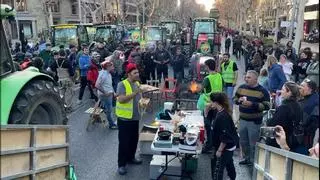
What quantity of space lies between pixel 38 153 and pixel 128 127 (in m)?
2.53

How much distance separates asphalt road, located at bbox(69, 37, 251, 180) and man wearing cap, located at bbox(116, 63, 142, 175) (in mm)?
293

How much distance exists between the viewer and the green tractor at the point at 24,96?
16.1 feet

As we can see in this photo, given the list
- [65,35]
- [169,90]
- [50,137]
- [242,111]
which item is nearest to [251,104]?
[242,111]

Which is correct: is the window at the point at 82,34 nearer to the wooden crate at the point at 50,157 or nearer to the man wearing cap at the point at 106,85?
the man wearing cap at the point at 106,85

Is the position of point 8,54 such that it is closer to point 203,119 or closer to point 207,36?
point 203,119

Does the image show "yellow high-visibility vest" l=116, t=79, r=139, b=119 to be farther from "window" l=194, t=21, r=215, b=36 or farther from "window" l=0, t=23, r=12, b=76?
"window" l=194, t=21, r=215, b=36

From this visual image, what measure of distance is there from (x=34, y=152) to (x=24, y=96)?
1.30 meters

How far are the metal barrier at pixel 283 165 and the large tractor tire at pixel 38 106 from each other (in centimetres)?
294

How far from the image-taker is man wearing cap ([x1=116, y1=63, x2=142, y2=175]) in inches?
254

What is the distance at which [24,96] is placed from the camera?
5133 millimetres

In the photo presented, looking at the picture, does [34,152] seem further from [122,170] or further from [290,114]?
[290,114]

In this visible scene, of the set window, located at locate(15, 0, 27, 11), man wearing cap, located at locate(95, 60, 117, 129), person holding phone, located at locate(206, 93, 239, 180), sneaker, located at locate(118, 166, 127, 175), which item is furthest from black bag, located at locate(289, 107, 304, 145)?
window, located at locate(15, 0, 27, 11)

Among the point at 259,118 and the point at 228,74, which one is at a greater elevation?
the point at 228,74

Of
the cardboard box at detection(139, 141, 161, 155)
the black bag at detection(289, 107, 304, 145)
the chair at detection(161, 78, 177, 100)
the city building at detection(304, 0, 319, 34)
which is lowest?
the cardboard box at detection(139, 141, 161, 155)
